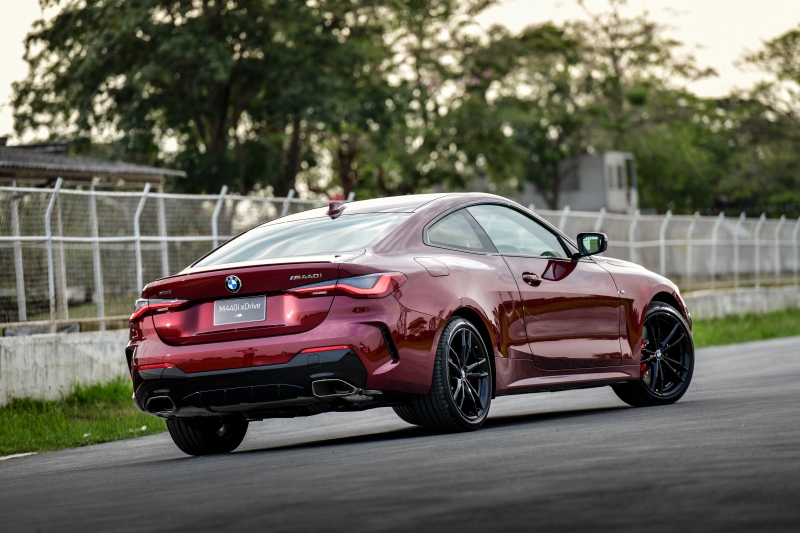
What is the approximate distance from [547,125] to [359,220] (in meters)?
62.3

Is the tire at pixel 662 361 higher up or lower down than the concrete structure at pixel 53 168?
lower down

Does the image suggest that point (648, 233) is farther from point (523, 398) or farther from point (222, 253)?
point (222, 253)

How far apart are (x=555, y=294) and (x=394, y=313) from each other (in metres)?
1.72

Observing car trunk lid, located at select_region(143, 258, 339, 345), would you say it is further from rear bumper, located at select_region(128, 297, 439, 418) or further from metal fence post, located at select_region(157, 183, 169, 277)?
metal fence post, located at select_region(157, 183, 169, 277)

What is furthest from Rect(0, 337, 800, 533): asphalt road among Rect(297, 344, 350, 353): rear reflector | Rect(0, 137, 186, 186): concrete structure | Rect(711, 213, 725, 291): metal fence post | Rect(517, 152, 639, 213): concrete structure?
Rect(517, 152, 639, 213): concrete structure

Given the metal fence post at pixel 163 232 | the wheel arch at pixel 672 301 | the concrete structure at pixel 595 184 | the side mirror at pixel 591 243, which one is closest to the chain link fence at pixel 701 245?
the metal fence post at pixel 163 232

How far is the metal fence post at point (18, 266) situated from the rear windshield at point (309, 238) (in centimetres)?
628

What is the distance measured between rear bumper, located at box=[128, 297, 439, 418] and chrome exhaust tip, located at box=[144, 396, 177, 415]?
0.01 metres

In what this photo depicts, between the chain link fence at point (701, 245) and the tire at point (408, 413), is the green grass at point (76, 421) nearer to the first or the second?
the tire at point (408, 413)

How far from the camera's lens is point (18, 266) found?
46.9ft

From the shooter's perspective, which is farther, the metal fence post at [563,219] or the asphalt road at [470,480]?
the metal fence post at [563,219]

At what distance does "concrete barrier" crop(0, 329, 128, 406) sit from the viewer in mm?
12797

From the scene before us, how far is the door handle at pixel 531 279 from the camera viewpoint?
8.70 meters

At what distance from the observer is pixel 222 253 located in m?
8.39
